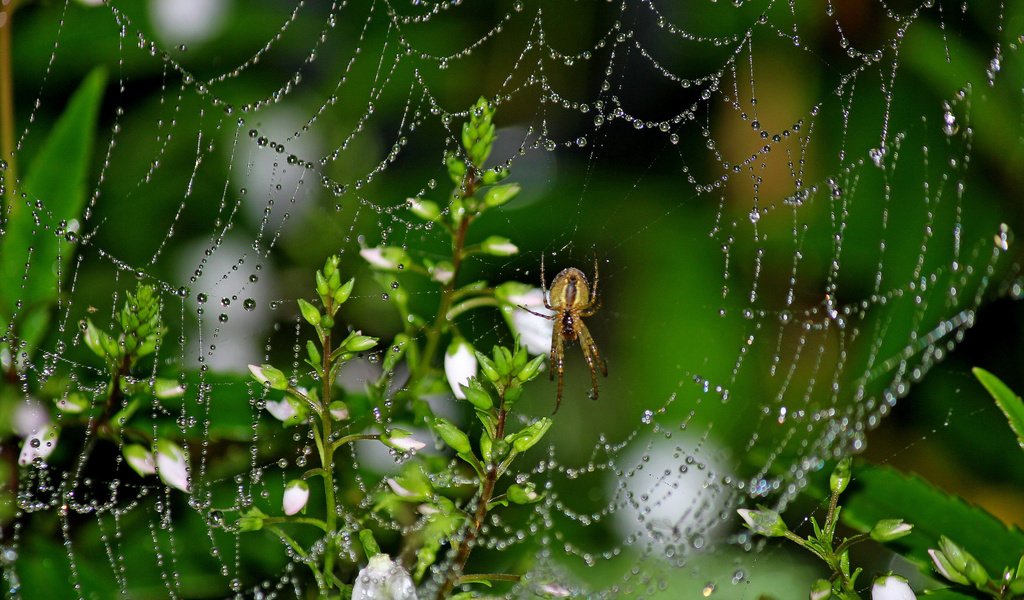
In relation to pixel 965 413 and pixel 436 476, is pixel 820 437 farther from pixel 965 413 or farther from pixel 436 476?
pixel 436 476

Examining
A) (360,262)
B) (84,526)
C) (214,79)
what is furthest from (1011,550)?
(214,79)

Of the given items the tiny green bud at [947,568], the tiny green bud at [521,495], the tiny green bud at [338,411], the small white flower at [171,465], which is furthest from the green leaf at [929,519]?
the small white flower at [171,465]

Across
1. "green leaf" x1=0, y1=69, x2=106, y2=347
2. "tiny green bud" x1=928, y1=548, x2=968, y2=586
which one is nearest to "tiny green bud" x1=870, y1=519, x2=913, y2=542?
"tiny green bud" x1=928, y1=548, x2=968, y2=586

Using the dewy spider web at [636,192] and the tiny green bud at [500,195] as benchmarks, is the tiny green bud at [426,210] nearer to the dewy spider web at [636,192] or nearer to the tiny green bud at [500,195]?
the tiny green bud at [500,195]

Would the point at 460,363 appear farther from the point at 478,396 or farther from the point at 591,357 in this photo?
the point at 591,357

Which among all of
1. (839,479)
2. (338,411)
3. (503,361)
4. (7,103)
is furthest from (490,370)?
(7,103)
